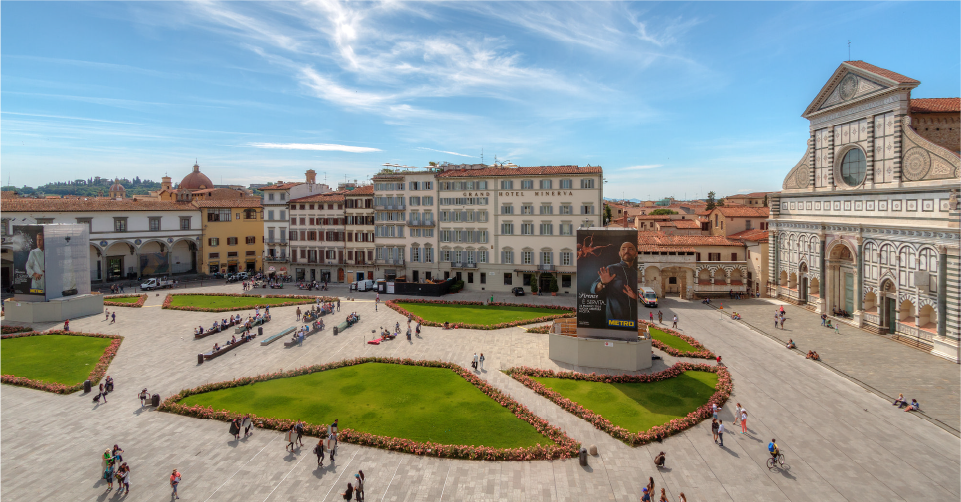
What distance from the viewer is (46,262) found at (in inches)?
1827

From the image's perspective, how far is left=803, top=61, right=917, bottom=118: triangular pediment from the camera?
136 ft

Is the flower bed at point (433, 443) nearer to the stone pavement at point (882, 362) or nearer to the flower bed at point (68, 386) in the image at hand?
Answer: the flower bed at point (68, 386)

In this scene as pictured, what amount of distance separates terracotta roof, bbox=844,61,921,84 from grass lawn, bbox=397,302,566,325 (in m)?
35.0

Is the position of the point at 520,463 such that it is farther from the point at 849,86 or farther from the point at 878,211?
the point at 849,86

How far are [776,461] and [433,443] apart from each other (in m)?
15.2

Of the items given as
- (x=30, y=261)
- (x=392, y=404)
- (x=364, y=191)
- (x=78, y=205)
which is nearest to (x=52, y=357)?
(x=30, y=261)

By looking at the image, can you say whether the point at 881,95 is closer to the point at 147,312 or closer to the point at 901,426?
the point at 901,426

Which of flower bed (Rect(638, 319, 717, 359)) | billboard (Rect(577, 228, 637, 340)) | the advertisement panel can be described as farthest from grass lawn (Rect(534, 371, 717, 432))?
the advertisement panel

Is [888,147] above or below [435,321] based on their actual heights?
above

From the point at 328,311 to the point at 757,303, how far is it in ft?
157

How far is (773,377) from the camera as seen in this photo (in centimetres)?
3094

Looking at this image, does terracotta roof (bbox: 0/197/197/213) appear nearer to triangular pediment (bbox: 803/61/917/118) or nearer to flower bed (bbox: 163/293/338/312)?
flower bed (bbox: 163/293/338/312)

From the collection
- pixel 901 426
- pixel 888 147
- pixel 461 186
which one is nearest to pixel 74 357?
pixel 461 186

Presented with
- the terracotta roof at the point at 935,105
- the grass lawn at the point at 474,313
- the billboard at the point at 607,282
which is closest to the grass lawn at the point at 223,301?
the grass lawn at the point at 474,313
